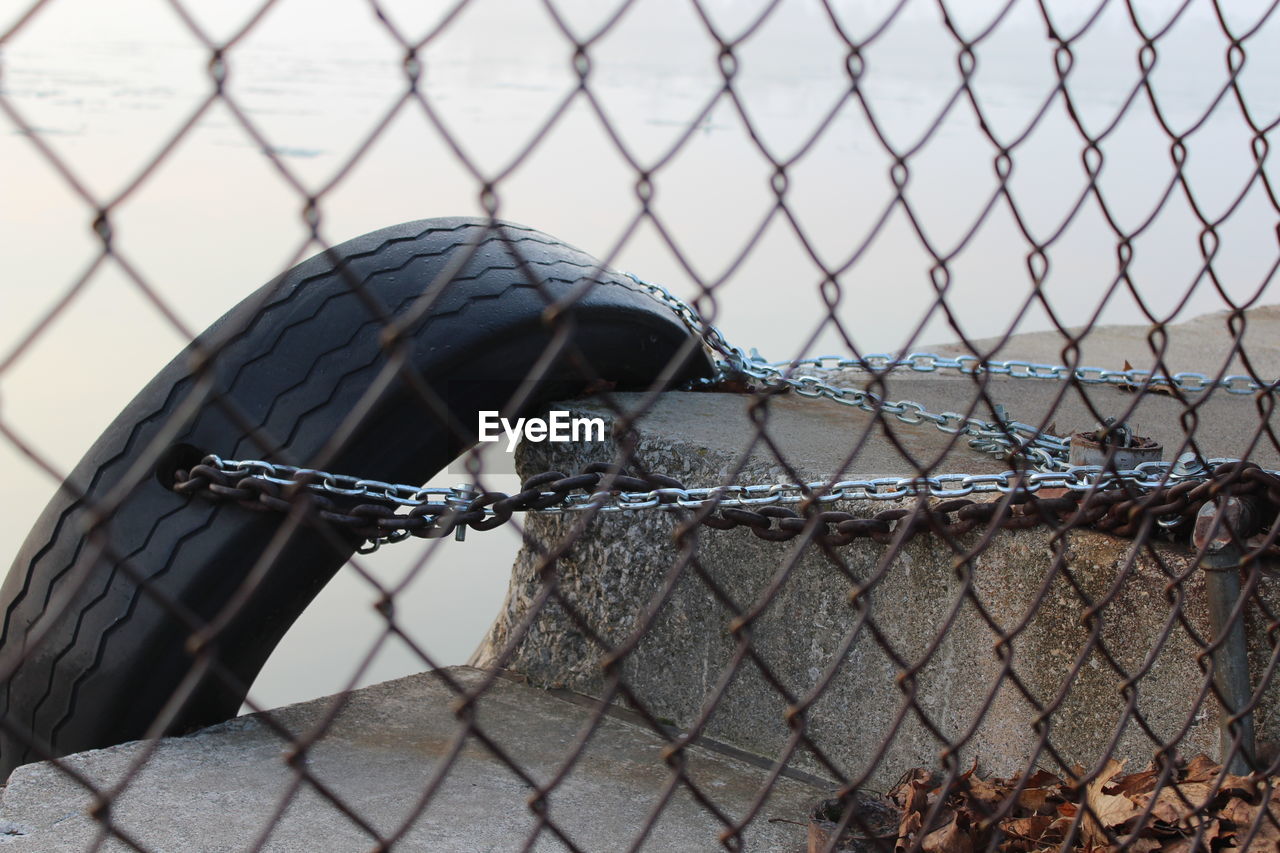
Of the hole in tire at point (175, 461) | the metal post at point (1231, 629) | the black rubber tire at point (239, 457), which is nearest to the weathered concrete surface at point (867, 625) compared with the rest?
the metal post at point (1231, 629)

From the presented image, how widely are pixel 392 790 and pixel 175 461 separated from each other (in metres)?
0.72

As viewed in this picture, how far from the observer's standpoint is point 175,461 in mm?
2258

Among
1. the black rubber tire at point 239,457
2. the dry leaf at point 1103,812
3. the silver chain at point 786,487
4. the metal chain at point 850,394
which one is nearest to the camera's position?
the dry leaf at point 1103,812

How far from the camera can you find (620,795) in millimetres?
2115

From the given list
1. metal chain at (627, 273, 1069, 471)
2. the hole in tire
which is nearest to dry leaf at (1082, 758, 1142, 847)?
metal chain at (627, 273, 1069, 471)

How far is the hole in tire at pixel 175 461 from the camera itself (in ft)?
7.32

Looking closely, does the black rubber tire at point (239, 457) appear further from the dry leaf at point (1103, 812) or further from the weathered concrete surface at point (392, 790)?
the dry leaf at point (1103, 812)

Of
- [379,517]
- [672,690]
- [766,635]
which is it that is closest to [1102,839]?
[766,635]

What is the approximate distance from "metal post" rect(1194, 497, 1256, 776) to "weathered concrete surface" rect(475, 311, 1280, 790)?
6 centimetres

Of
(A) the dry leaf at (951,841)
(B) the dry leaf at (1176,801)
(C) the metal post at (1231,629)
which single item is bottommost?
(A) the dry leaf at (951,841)

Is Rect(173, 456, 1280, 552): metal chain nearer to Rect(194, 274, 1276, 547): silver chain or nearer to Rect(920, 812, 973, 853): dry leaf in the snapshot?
Rect(194, 274, 1276, 547): silver chain

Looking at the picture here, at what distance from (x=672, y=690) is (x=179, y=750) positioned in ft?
3.05

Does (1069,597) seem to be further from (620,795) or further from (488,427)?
(488,427)

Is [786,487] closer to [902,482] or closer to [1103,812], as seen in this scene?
[902,482]
